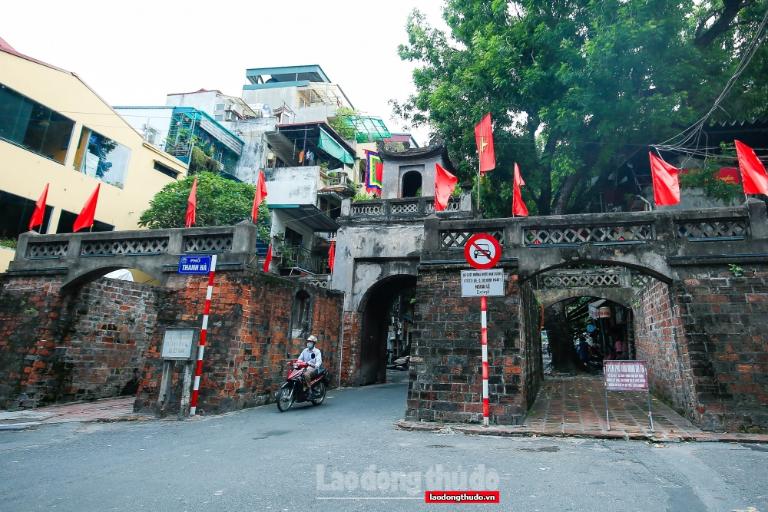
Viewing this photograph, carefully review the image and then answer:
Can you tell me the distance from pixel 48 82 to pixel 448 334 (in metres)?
16.9

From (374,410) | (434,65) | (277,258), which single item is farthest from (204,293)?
(277,258)

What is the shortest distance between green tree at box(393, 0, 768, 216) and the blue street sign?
9.06 metres

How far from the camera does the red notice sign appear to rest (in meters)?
6.70

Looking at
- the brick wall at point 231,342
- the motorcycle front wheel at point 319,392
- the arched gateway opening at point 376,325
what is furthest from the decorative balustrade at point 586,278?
the brick wall at point 231,342

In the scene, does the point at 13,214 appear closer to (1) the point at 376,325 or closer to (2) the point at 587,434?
(1) the point at 376,325

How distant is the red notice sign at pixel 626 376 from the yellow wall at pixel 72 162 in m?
17.3

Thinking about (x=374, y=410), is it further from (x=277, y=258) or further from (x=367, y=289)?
(x=277, y=258)

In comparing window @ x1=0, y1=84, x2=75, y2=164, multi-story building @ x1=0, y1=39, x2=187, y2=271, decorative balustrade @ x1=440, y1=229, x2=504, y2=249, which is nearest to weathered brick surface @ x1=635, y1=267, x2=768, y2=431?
decorative balustrade @ x1=440, y1=229, x2=504, y2=249

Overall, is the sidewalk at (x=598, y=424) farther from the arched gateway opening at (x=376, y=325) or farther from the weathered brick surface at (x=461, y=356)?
the arched gateway opening at (x=376, y=325)

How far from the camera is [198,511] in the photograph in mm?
3465

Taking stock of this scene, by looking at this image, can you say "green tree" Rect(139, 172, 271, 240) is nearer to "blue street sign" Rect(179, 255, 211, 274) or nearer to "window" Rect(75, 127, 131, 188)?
"window" Rect(75, 127, 131, 188)

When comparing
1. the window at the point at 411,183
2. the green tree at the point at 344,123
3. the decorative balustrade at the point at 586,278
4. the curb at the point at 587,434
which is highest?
the green tree at the point at 344,123

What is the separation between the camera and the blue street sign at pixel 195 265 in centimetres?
880

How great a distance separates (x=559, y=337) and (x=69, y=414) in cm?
1555
